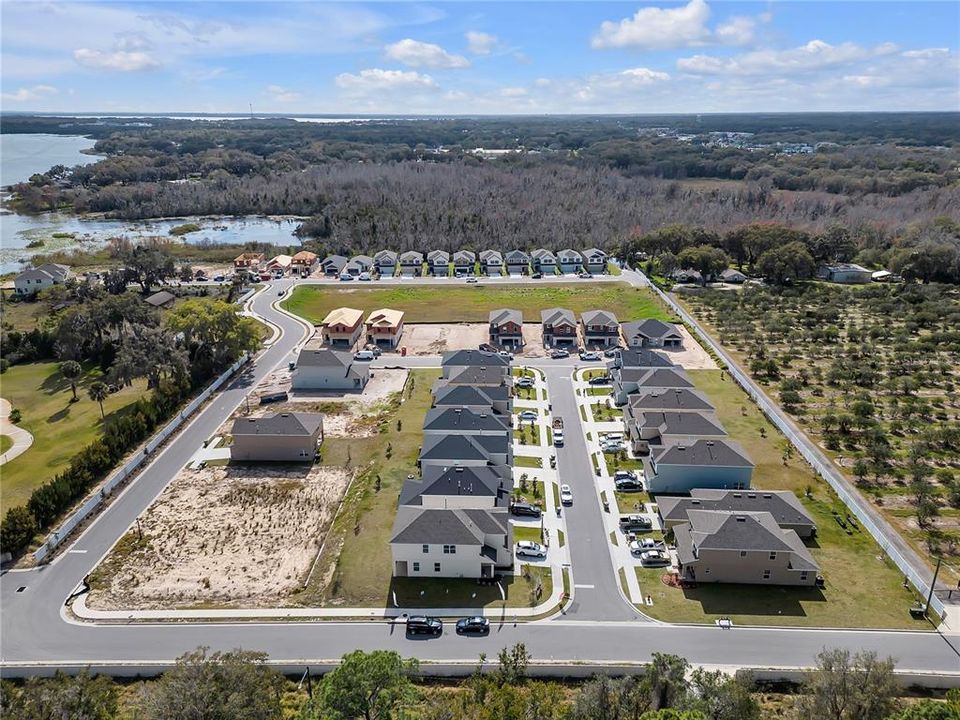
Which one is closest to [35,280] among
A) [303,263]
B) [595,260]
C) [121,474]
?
[303,263]

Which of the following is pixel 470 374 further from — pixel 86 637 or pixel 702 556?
pixel 86 637

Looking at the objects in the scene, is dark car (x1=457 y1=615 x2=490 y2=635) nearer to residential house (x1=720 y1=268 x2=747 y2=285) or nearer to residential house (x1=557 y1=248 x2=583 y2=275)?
residential house (x1=557 y1=248 x2=583 y2=275)

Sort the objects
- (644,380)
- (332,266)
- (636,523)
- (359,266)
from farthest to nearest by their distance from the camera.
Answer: (359,266) < (332,266) < (644,380) < (636,523)

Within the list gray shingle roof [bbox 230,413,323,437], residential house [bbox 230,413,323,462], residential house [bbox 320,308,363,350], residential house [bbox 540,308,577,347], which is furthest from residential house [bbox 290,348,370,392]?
residential house [bbox 540,308,577,347]

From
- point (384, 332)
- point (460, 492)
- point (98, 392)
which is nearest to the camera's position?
point (460, 492)

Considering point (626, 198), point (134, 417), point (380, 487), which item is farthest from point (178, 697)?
point (626, 198)

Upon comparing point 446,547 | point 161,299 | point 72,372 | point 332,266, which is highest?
point 332,266

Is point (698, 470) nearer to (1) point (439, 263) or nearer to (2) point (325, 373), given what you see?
(2) point (325, 373)

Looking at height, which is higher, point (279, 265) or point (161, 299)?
point (279, 265)
